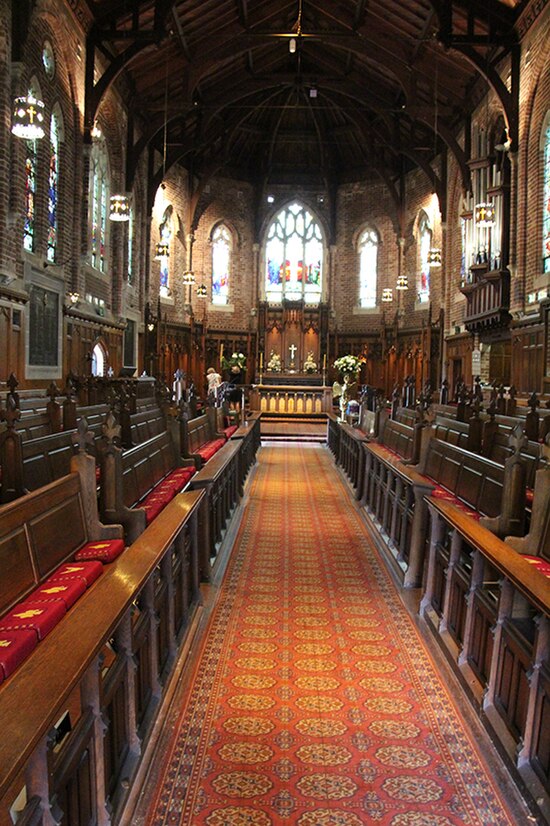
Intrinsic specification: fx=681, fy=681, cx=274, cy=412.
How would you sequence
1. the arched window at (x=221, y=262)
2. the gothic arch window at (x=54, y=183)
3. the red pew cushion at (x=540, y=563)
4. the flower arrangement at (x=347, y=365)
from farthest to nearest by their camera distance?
1. the arched window at (x=221, y=262)
2. the flower arrangement at (x=347, y=365)
3. the gothic arch window at (x=54, y=183)
4. the red pew cushion at (x=540, y=563)

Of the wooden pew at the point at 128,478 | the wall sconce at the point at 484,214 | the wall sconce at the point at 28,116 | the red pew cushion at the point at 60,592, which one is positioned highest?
the wall sconce at the point at 484,214

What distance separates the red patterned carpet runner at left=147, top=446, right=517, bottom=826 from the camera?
2.70 meters

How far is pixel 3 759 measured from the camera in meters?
1.43

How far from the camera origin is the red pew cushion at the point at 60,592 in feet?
9.61

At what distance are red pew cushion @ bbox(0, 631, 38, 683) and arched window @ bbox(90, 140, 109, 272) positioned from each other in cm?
1596

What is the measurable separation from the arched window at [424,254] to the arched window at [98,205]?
11910 millimetres

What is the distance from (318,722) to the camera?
339 centimetres

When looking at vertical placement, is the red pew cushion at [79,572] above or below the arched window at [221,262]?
below

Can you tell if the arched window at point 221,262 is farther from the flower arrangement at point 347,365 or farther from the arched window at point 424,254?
the flower arrangement at point 347,365

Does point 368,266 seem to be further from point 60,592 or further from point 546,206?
point 60,592

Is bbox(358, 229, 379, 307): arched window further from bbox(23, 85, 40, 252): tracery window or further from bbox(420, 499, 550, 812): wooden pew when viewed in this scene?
bbox(420, 499, 550, 812): wooden pew

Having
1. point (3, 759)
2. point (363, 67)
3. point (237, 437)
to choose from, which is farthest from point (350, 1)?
point (3, 759)

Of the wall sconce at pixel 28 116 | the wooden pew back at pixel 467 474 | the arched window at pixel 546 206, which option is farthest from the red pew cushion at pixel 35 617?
the arched window at pixel 546 206

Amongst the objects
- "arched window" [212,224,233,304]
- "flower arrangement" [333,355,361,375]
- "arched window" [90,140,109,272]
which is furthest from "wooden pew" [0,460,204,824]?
"arched window" [212,224,233,304]
